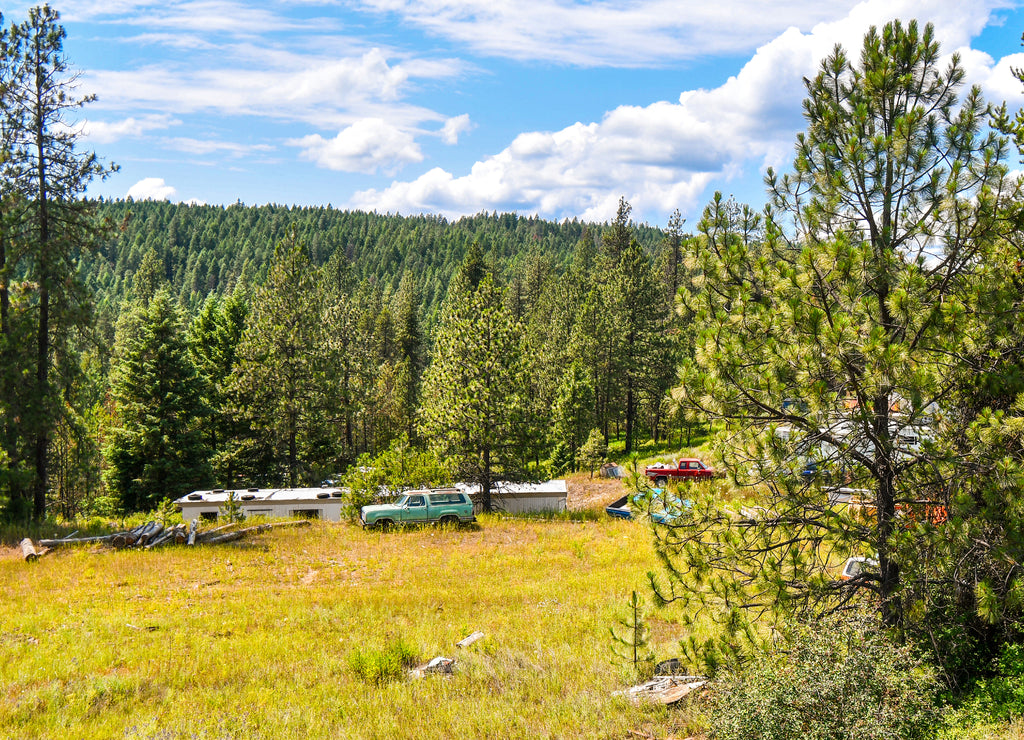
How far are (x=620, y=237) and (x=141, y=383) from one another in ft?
158

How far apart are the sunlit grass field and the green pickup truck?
2.86 meters

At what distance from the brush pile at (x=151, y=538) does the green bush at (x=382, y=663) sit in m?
12.1

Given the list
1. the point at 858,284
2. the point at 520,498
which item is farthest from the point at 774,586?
the point at 520,498

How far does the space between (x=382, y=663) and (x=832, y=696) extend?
6.66 m

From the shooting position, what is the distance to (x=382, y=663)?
32.9 ft

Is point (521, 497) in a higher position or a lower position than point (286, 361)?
lower

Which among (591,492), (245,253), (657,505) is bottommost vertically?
(591,492)

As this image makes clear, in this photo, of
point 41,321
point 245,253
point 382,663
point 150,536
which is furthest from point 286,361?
point 245,253

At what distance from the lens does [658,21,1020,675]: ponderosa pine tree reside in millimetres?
7067

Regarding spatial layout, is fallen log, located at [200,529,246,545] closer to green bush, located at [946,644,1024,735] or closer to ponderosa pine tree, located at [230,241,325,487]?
ponderosa pine tree, located at [230,241,325,487]

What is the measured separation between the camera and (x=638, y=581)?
52.4ft

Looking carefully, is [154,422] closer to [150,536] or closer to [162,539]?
[150,536]

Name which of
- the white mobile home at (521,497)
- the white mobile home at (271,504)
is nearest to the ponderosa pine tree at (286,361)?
the white mobile home at (271,504)

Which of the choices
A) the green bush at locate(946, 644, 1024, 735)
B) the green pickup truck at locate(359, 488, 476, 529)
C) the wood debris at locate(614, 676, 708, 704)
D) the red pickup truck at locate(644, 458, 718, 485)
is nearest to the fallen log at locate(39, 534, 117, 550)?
the green pickup truck at locate(359, 488, 476, 529)
